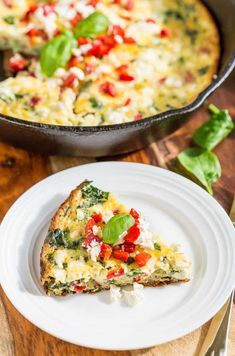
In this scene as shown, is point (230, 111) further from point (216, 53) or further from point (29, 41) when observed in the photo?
point (29, 41)

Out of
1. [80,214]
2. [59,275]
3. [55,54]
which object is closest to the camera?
[59,275]

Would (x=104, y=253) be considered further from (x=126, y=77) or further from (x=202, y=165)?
(x=126, y=77)

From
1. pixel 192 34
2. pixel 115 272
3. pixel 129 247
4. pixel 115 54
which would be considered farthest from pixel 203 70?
pixel 115 272

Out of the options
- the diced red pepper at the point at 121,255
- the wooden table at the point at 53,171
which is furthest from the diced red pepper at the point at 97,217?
the wooden table at the point at 53,171

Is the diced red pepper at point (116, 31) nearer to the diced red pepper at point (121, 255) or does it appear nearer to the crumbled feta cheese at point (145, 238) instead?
the crumbled feta cheese at point (145, 238)

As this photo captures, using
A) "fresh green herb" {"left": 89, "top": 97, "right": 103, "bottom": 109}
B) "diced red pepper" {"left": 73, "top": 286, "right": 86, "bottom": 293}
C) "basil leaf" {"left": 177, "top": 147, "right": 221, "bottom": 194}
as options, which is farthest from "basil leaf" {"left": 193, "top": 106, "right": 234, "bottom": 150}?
"diced red pepper" {"left": 73, "top": 286, "right": 86, "bottom": 293}
